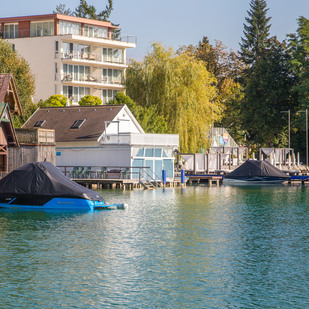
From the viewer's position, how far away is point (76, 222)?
123 feet

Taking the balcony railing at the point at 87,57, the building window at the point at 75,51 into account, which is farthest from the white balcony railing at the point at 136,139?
the building window at the point at 75,51

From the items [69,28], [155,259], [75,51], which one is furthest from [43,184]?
[69,28]

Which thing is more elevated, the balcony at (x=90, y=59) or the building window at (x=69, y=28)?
the building window at (x=69, y=28)

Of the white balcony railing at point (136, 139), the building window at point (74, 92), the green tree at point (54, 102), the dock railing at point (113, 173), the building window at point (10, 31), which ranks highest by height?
the building window at point (10, 31)

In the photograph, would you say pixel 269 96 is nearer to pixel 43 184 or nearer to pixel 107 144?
pixel 107 144

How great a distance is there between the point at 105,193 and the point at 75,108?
17.9 meters

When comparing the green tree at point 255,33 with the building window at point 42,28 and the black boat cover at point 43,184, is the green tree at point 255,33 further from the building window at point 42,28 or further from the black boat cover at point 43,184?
the black boat cover at point 43,184

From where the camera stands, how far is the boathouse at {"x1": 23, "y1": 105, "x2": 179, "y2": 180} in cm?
6644

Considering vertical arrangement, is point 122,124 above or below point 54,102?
below

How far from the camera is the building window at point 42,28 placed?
9900 centimetres

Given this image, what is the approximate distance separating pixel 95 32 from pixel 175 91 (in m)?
28.2

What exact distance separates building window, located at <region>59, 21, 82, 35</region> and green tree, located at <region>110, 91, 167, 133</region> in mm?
25583

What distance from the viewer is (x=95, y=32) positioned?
103625 mm

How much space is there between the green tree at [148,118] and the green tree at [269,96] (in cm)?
2774
